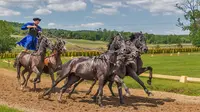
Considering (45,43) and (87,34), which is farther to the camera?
(87,34)

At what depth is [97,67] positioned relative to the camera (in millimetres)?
12430

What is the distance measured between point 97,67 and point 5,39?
70.3m

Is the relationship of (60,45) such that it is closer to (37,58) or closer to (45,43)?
(45,43)

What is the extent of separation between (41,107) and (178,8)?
7630cm

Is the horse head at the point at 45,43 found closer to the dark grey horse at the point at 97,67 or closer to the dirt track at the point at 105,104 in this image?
the dark grey horse at the point at 97,67

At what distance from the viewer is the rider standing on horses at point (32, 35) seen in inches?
635

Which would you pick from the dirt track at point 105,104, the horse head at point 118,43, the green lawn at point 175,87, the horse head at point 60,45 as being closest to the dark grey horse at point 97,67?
the horse head at point 118,43

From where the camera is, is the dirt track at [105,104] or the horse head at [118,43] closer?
the dirt track at [105,104]

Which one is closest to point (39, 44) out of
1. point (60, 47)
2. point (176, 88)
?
point (60, 47)

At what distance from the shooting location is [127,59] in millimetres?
13195

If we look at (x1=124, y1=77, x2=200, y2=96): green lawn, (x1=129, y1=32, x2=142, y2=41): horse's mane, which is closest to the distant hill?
(x1=129, y1=32, x2=142, y2=41): horse's mane

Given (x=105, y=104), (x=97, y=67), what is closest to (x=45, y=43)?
(x=97, y=67)

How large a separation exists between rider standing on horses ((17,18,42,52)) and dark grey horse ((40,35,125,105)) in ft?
12.5

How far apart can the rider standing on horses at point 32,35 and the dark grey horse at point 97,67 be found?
3805mm
